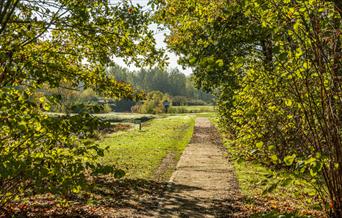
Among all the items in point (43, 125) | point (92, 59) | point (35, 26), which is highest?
point (35, 26)

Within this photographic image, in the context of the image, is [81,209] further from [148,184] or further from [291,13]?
[291,13]

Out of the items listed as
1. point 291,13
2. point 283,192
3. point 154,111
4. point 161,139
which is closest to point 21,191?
point 291,13

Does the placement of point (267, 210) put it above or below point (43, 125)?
below

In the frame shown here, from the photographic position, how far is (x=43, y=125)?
4.78 meters

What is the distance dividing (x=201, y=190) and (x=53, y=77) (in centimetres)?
722

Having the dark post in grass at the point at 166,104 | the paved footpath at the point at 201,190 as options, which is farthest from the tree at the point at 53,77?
the dark post in grass at the point at 166,104

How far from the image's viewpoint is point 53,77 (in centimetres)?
613

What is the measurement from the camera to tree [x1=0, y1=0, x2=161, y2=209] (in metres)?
4.71

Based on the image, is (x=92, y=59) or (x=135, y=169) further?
(x=135, y=169)

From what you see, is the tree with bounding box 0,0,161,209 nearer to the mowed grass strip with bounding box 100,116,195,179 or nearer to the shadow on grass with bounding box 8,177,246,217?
the shadow on grass with bounding box 8,177,246,217

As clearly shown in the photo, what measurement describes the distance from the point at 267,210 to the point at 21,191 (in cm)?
606

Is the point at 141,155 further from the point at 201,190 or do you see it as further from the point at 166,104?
the point at 166,104

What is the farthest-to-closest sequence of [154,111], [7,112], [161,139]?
[154,111] → [161,139] → [7,112]

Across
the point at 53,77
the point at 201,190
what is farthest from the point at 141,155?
the point at 53,77
